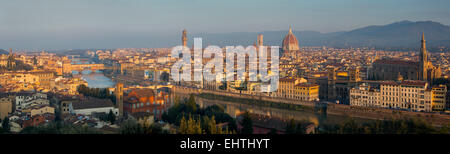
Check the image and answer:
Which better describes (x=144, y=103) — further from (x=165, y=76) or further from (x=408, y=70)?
(x=165, y=76)

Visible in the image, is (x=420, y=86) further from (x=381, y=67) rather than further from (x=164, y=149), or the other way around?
(x=164, y=149)

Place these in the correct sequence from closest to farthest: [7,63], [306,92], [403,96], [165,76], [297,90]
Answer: [403,96]
[306,92]
[297,90]
[7,63]
[165,76]

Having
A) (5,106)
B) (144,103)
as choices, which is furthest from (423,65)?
(5,106)

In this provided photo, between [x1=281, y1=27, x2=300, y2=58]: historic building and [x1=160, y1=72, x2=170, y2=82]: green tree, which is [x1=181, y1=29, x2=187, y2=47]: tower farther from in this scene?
[x1=281, y1=27, x2=300, y2=58]: historic building

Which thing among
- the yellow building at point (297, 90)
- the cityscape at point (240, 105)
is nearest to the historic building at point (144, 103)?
the cityscape at point (240, 105)

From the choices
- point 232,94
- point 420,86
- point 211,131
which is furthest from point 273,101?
point 211,131

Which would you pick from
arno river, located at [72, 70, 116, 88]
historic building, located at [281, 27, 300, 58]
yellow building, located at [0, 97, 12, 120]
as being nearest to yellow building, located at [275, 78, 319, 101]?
yellow building, located at [0, 97, 12, 120]

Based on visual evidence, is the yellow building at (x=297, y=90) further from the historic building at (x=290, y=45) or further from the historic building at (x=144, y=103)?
the historic building at (x=290, y=45)

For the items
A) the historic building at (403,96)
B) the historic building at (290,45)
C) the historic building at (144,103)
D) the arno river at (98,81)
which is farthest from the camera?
the historic building at (290,45)

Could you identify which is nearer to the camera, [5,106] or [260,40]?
[5,106]
